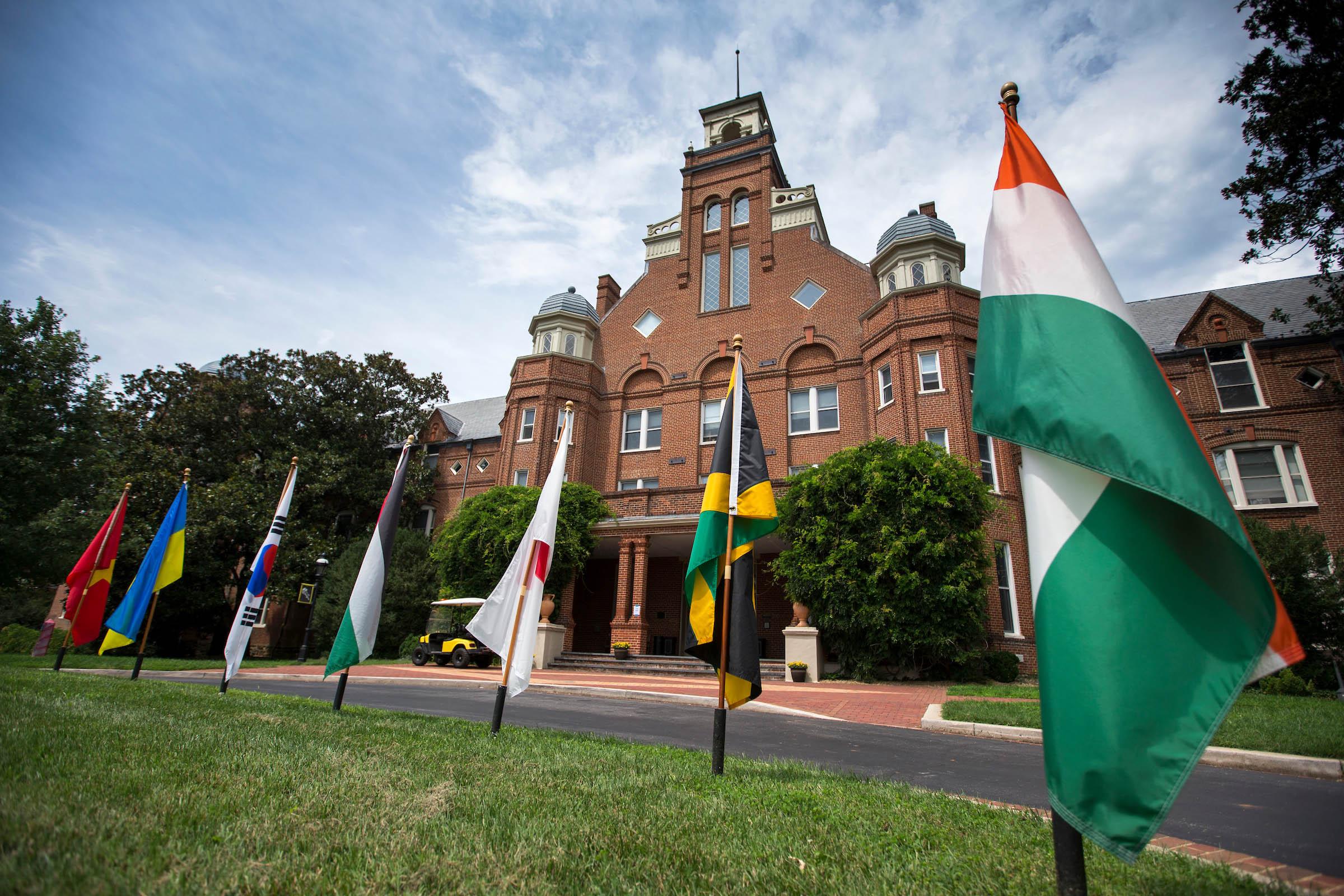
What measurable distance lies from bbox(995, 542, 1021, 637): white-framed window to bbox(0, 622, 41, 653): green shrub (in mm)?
30657

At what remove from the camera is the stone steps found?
18.0m

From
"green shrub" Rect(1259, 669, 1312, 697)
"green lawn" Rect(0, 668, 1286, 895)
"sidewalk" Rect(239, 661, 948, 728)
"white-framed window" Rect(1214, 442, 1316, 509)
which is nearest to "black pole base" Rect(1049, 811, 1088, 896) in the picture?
"green lawn" Rect(0, 668, 1286, 895)

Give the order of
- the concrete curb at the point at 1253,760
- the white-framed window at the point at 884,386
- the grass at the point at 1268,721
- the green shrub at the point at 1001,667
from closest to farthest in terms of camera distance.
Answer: the concrete curb at the point at 1253,760 < the grass at the point at 1268,721 < the green shrub at the point at 1001,667 < the white-framed window at the point at 884,386

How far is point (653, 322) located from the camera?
91.9ft

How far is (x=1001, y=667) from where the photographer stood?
635 inches

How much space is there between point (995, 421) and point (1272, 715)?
9659mm

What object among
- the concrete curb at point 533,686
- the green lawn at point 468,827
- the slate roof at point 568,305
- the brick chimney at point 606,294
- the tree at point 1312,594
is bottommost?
the concrete curb at point 533,686

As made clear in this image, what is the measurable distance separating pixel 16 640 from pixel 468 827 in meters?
28.7

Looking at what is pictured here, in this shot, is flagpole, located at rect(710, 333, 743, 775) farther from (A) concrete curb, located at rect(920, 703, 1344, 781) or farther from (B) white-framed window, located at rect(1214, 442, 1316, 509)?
(B) white-framed window, located at rect(1214, 442, 1316, 509)

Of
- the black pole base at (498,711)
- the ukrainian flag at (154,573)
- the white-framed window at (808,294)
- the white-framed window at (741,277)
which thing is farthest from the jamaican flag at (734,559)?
the white-framed window at (741,277)

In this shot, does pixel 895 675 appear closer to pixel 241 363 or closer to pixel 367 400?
pixel 367 400

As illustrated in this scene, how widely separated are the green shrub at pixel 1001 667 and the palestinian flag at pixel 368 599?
48.2ft

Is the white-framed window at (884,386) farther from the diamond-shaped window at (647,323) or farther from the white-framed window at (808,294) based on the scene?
the diamond-shaped window at (647,323)

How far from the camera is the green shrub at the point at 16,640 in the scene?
21.6 meters
